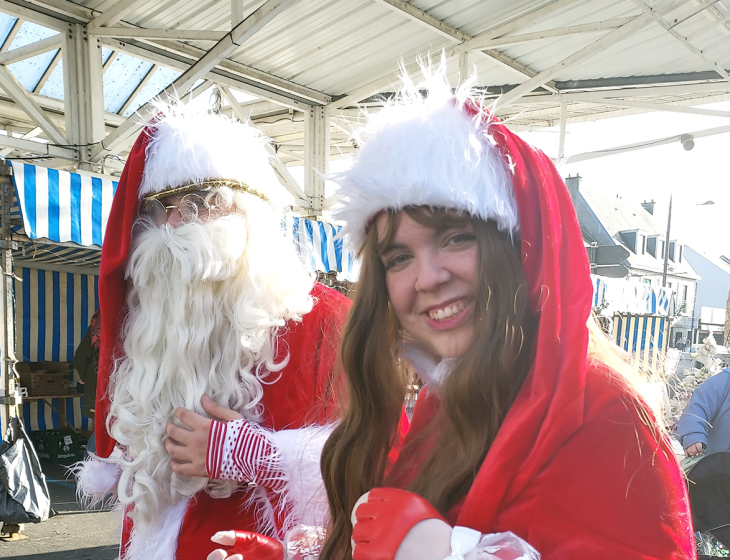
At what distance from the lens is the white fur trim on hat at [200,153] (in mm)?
1770

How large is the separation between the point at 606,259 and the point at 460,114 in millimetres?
9219

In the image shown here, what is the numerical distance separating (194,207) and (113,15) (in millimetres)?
4258

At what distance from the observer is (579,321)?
3.00 feet

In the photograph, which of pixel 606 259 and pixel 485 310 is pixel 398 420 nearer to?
pixel 485 310

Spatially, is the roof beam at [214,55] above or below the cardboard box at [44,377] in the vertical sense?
above

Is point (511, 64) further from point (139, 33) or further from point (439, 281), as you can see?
point (439, 281)

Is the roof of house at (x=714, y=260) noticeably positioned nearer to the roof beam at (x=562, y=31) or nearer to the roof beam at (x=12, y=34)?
the roof beam at (x=562, y=31)

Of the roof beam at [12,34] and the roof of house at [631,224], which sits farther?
the roof of house at [631,224]

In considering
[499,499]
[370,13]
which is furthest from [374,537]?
[370,13]

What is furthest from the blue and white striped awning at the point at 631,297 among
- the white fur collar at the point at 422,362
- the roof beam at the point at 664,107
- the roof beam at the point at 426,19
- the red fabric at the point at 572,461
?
the red fabric at the point at 572,461

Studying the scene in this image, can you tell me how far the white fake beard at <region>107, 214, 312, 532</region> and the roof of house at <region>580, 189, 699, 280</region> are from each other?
105ft

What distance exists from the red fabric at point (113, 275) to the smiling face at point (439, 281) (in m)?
1.02

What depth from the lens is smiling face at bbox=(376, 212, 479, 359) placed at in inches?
42.9

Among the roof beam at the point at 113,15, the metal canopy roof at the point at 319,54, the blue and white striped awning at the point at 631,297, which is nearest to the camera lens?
the roof beam at the point at 113,15
